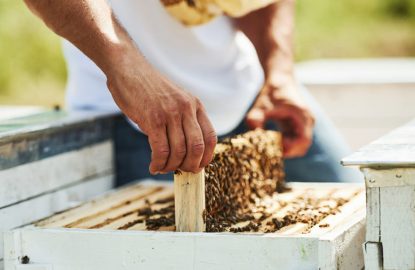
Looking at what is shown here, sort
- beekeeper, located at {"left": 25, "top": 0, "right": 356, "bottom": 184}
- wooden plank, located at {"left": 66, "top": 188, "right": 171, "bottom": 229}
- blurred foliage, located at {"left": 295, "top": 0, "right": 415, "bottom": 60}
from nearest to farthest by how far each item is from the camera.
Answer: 1. wooden plank, located at {"left": 66, "top": 188, "right": 171, "bottom": 229}
2. beekeeper, located at {"left": 25, "top": 0, "right": 356, "bottom": 184}
3. blurred foliage, located at {"left": 295, "top": 0, "right": 415, "bottom": 60}

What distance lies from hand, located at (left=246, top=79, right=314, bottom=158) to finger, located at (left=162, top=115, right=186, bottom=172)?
2.60 feet

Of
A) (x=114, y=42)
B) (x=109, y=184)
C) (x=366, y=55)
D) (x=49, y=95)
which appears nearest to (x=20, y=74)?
(x=49, y=95)

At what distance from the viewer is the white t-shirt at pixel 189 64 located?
2.48 m

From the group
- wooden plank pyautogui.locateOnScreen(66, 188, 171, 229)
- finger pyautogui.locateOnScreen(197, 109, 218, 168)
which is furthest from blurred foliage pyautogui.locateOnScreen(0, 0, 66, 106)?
finger pyautogui.locateOnScreen(197, 109, 218, 168)

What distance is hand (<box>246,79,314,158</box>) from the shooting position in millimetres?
2541

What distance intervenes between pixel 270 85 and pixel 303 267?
1.03m

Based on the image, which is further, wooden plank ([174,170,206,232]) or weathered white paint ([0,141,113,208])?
weathered white paint ([0,141,113,208])

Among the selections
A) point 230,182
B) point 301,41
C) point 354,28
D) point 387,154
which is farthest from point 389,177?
point 354,28

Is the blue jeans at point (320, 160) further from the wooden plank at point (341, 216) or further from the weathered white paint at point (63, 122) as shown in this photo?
the wooden plank at point (341, 216)

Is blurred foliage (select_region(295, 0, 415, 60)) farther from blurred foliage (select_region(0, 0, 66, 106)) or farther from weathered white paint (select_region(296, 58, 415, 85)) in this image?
weathered white paint (select_region(296, 58, 415, 85))

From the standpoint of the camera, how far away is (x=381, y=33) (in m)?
8.41

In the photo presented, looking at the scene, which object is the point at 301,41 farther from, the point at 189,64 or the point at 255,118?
the point at 255,118

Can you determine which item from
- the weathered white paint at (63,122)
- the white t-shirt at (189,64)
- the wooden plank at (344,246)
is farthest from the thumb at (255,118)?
the wooden plank at (344,246)

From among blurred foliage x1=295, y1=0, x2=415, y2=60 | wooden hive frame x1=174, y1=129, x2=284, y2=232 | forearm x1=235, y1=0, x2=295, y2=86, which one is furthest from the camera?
blurred foliage x1=295, y1=0, x2=415, y2=60
